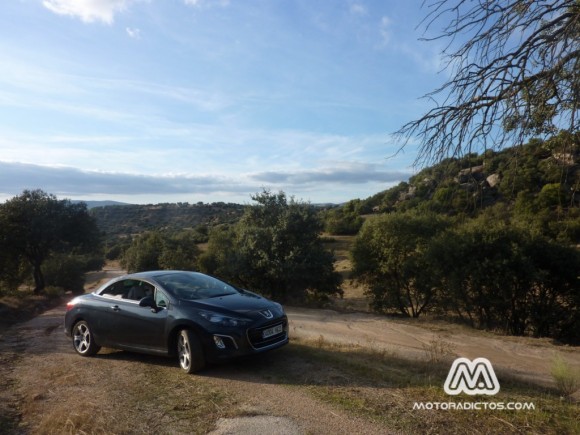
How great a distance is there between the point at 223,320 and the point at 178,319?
30.1 inches

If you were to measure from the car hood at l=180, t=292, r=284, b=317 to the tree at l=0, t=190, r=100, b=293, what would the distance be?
748 inches

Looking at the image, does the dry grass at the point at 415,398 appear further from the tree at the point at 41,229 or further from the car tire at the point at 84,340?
the tree at the point at 41,229

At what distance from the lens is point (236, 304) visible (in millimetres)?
6945

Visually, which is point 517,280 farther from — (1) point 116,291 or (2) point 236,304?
(1) point 116,291

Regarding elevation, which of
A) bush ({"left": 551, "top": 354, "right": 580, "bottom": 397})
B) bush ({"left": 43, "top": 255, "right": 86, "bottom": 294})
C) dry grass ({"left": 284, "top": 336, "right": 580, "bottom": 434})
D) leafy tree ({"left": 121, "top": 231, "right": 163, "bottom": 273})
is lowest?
bush ({"left": 43, "top": 255, "right": 86, "bottom": 294})

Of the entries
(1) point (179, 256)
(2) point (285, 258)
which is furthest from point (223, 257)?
(1) point (179, 256)

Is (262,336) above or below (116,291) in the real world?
below

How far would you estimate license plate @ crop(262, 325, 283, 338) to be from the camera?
6678 millimetres

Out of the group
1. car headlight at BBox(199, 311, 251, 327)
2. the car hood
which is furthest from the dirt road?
the car hood

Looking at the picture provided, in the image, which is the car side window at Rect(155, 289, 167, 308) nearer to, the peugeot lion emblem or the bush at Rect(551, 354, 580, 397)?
the peugeot lion emblem

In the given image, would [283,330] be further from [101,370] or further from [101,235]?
[101,235]

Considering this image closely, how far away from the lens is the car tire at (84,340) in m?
8.10

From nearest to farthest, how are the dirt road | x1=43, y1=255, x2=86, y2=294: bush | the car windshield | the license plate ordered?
the dirt road
the license plate
the car windshield
x1=43, y1=255, x2=86, y2=294: bush

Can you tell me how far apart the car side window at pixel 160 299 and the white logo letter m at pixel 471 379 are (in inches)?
173
